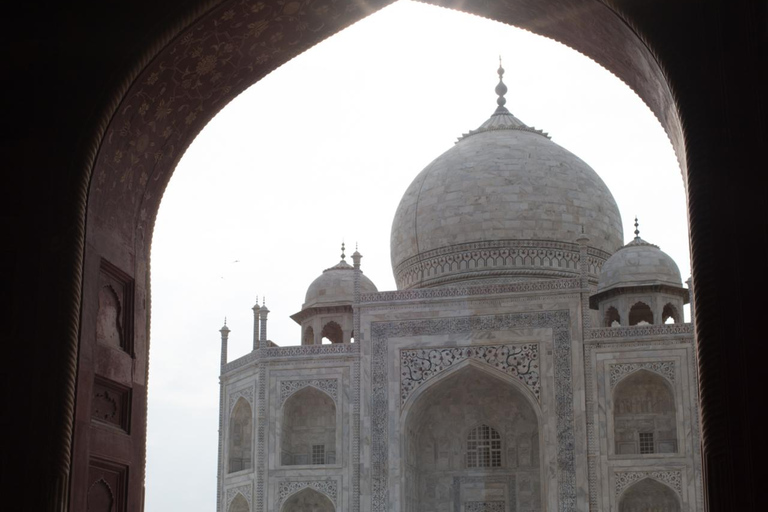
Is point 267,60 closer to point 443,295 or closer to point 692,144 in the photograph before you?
point 692,144

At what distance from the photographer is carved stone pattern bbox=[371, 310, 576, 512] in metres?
18.2

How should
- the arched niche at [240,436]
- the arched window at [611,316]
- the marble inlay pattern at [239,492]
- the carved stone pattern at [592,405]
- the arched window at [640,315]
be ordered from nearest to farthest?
the carved stone pattern at [592,405] → the marble inlay pattern at [239,492] → the arched niche at [240,436] → the arched window at [611,316] → the arched window at [640,315]

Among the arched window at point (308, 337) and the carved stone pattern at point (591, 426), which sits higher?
the arched window at point (308, 337)

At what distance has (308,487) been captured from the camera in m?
19.2

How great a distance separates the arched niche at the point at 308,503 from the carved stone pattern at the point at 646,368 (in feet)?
17.5

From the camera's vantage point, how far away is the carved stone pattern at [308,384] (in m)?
19.5

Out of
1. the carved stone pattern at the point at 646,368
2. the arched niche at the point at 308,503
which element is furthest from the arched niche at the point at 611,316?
the arched niche at the point at 308,503

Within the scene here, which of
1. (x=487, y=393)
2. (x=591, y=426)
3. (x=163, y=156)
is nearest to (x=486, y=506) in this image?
(x=487, y=393)

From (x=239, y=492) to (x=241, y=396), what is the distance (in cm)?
171

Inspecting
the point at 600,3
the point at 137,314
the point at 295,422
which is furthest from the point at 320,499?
the point at 600,3

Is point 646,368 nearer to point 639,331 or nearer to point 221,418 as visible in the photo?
point 639,331

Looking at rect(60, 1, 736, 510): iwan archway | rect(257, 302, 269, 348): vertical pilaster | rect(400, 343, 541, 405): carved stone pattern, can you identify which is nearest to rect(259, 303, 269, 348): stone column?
rect(257, 302, 269, 348): vertical pilaster

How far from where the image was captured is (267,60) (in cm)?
581

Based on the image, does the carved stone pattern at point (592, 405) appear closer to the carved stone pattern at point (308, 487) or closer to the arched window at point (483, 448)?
the arched window at point (483, 448)
